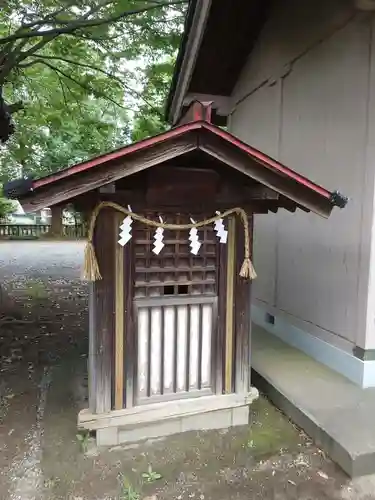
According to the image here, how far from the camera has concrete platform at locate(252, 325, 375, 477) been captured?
11.2ft

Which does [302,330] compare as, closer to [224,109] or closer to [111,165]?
[111,165]

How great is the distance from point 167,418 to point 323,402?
5.19 ft

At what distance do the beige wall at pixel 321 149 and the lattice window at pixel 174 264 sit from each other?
183 cm

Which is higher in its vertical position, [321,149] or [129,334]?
[321,149]

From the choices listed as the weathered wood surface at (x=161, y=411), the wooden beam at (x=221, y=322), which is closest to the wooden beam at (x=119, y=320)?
the weathered wood surface at (x=161, y=411)

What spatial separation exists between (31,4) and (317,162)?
5.71 meters

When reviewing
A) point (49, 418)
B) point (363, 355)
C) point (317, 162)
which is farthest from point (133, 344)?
point (317, 162)

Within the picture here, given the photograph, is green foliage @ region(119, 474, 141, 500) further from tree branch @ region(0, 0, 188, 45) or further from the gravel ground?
tree branch @ region(0, 0, 188, 45)

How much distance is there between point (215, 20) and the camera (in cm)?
626

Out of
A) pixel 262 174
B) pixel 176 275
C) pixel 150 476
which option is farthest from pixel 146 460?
pixel 262 174

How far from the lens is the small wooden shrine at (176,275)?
353cm

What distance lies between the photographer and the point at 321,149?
5.45m

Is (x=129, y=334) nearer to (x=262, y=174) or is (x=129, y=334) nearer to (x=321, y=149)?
(x=262, y=174)

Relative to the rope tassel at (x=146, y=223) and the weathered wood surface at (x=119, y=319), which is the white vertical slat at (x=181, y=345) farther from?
the rope tassel at (x=146, y=223)
